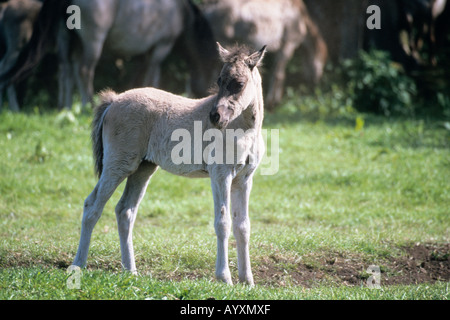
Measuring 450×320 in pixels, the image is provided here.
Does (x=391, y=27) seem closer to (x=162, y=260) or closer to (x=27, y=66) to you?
(x=27, y=66)

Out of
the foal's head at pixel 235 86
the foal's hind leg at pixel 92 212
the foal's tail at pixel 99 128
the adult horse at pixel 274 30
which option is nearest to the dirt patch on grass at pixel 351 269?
the foal's hind leg at pixel 92 212

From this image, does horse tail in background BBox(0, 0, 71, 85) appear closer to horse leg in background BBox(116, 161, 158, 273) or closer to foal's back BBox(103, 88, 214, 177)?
foal's back BBox(103, 88, 214, 177)

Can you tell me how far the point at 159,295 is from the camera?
512cm

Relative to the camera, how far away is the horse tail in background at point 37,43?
40.9ft

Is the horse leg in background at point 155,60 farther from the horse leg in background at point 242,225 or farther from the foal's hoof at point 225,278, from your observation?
the foal's hoof at point 225,278

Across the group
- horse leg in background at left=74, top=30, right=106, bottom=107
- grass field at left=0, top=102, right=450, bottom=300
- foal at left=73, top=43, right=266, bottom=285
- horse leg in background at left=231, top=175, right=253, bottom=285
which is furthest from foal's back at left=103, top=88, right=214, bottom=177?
horse leg in background at left=74, top=30, right=106, bottom=107

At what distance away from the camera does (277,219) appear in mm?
9227

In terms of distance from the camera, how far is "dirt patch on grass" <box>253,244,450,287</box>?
661 cm

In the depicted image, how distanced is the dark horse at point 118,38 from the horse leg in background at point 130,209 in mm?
7039

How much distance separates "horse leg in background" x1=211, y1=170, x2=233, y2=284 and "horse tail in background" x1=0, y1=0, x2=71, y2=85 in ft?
26.6

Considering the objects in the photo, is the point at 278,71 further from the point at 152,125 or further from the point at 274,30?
the point at 152,125

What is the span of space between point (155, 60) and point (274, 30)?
3.11m

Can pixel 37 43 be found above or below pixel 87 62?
above

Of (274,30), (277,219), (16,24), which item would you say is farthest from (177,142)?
(274,30)
